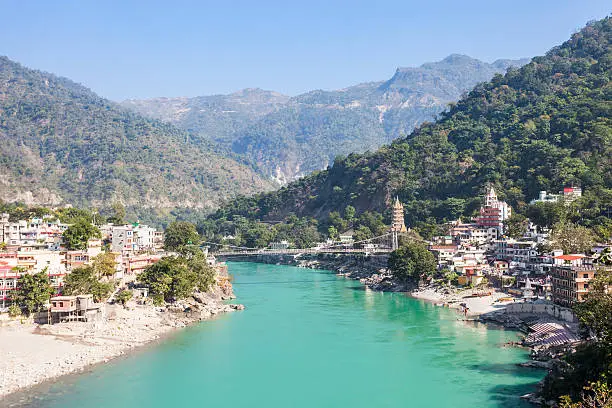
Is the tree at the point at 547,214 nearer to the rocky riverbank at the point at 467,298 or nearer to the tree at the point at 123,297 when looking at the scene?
the rocky riverbank at the point at 467,298

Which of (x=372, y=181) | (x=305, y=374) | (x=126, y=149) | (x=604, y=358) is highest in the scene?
(x=126, y=149)

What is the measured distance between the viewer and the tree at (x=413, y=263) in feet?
114

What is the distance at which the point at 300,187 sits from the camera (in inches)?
2950

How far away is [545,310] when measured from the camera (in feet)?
81.1

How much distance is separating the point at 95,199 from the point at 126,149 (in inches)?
595

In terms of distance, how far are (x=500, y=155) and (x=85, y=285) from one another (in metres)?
34.1

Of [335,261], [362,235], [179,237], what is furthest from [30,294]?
[362,235]

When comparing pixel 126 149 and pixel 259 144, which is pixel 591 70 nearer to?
pixel 126 149

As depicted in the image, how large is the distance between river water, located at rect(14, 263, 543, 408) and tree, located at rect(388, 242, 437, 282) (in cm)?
522

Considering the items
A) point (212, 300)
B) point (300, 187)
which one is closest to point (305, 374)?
point (212, 300)

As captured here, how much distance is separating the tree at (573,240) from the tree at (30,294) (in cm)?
2062

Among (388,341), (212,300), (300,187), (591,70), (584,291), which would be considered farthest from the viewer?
(300,187)

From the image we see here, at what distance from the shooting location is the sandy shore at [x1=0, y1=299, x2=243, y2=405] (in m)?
18.5

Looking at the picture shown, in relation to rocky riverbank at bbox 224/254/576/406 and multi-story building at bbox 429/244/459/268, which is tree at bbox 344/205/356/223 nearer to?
rocky riverbank at bbox 224/254/576/406
